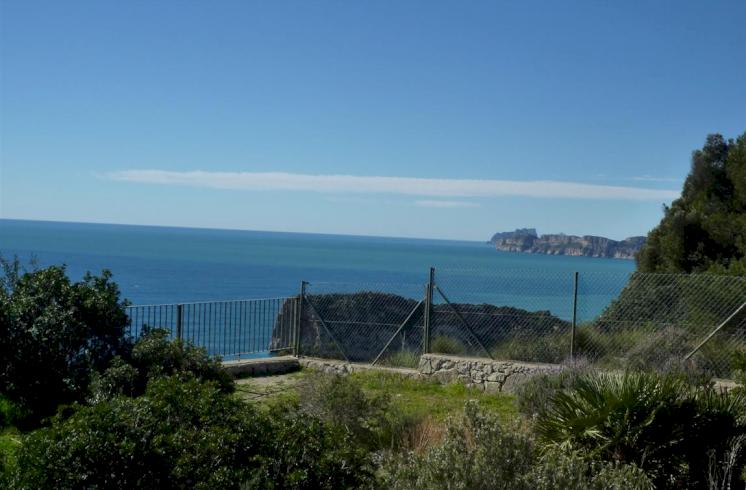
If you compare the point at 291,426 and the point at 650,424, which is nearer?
the point at 291,426

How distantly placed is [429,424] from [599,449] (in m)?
2.19

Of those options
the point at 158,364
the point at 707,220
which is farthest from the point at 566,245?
the point at 158,364

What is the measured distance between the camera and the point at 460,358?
14.7 metres

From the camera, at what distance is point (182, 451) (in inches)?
228

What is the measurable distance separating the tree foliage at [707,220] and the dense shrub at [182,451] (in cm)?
1508

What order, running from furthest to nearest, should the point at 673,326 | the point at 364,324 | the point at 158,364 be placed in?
the point at 364,324, the point at 673,326, the point at 158,364

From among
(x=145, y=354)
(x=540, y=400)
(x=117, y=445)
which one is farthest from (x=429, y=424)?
(x=117, y=445)

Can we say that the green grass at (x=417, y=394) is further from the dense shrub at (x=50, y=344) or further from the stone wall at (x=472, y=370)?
the dense shrub at (x=50, y=344)

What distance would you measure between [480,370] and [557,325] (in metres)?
1.65

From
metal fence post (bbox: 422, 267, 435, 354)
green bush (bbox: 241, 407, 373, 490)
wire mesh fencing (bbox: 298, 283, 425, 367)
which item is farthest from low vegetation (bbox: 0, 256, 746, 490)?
wire mesh fencing (bbox: 298, 283, 425, 367)

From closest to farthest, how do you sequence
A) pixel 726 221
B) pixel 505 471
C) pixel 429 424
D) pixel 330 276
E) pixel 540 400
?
pixel 505 471 → pixel 429 424 → pixel 540 400 → pixel 726 221 → pixel 330 276

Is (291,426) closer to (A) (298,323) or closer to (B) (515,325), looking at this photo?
(B) (515,325)

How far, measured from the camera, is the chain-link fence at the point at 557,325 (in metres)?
12.8

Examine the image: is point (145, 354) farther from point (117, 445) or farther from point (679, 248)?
point (679, 248)
